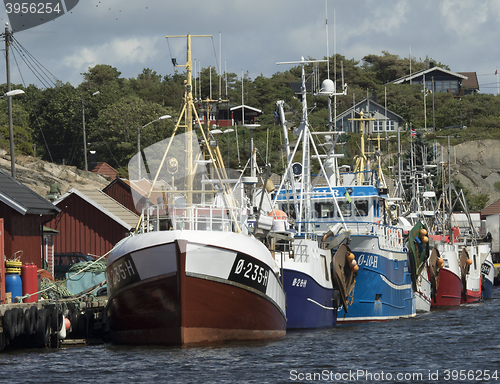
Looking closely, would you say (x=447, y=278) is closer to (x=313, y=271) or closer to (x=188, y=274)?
(x=313, y=271)

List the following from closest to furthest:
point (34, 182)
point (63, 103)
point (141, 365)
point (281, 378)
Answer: point (281, 378) < point (141, 365) < point (34, 182) < point (63, 103)

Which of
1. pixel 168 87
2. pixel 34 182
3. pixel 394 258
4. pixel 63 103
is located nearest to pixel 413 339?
pixel 394 258

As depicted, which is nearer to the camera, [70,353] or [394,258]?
[70,353]

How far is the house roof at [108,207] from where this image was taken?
34.4 meters

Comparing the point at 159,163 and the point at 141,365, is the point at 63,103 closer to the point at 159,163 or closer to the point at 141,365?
the point at 159,163

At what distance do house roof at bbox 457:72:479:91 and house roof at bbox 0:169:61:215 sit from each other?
309 feet

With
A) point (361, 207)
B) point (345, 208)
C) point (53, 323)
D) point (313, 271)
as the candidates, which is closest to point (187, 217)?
point (53, 323)

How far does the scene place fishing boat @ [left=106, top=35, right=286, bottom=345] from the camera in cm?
1798

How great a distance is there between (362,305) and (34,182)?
29289mm

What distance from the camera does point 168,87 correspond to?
89.4 metres

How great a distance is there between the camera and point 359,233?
28.0 meters

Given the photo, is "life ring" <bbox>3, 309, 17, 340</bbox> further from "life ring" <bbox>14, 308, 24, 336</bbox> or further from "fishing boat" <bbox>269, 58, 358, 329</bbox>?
"fishing boat" <bbox>269, 58, 358, 329</bbox>

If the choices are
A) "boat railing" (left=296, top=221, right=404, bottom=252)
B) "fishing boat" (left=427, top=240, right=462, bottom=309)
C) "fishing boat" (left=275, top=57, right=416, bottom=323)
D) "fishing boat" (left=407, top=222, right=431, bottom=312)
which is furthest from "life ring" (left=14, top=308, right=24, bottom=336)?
"fishing boat" (left=427, top=240, right=462, bottom=309)

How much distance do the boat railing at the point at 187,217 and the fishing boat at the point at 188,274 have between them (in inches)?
1.0
